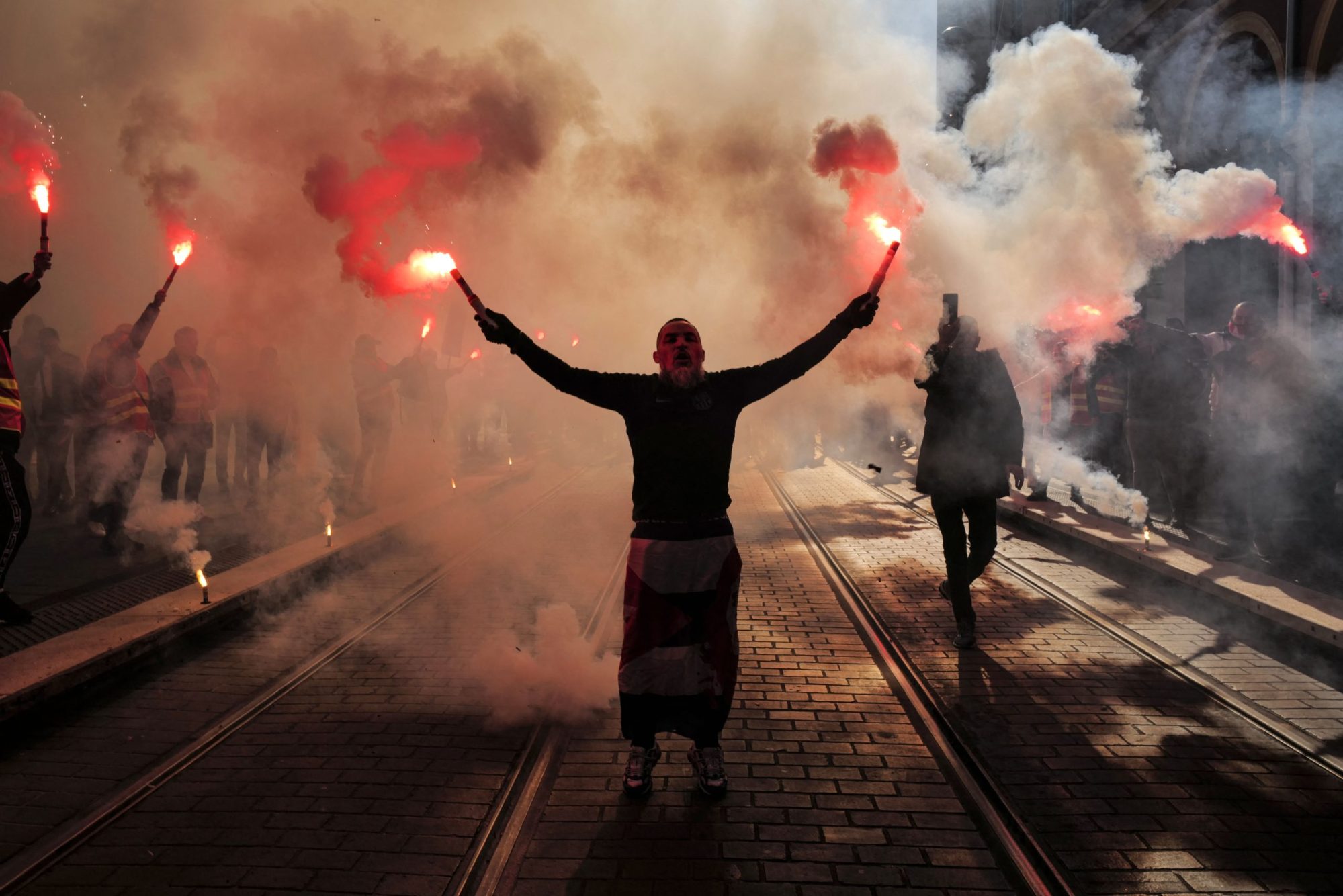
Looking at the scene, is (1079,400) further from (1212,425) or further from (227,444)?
(227,444)

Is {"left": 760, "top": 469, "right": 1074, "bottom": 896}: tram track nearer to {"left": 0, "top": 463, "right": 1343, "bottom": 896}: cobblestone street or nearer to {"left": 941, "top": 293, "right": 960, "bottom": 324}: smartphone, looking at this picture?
{"left": 0, "top": 463, "right": 1343, "bottom": 896}: cobblestone street

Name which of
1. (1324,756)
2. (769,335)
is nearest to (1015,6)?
(769,335)

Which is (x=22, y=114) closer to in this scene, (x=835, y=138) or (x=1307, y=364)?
(x=835, y=138)

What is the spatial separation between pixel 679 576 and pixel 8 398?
4.42 metres

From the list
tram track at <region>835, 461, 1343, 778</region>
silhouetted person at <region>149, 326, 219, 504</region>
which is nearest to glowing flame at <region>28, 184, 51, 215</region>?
silhouetted person at <region>149, 326, 219, 504</region>

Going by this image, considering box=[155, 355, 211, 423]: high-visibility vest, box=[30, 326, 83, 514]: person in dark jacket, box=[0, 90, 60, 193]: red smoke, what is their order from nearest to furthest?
1. box=[0, 90, 60, 193]: red smoke
2. box=[155, 355, 211, 423]: high-visibility vest
3. box=[30, 326, 83, 514]: person in dark jacket

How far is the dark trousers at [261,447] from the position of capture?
Result: 40.9 feet

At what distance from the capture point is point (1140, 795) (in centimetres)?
334

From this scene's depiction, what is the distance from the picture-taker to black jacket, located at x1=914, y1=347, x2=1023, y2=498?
5.37 meters

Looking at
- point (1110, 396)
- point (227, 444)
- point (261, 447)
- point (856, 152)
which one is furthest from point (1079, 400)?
point (227, 444)

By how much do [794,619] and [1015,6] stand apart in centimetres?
2654

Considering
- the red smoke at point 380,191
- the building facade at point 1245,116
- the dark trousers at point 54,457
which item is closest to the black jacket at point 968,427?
the red smoke at point 380,191

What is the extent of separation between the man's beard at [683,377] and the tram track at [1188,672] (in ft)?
9.91

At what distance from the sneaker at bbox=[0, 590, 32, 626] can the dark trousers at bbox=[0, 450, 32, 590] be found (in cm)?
11
